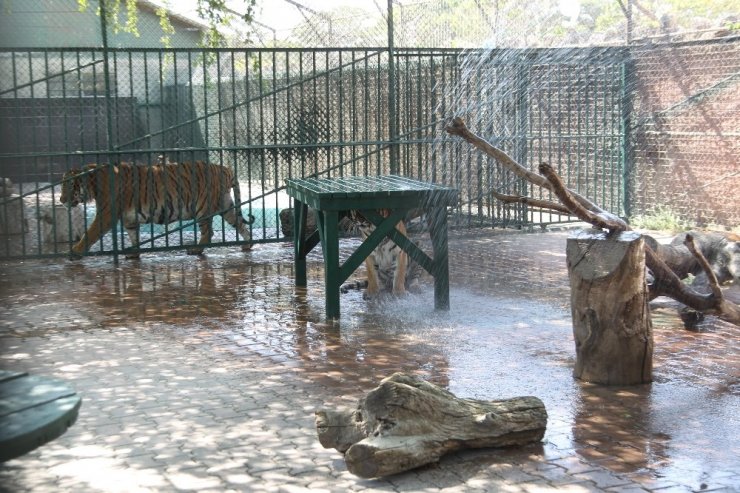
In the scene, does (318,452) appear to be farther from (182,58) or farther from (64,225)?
(182,58)

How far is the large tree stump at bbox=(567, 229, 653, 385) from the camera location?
6.21 m

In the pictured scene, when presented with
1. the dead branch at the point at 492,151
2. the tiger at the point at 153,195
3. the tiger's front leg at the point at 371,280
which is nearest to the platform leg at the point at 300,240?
the tiger's front leg at the point at 371,280

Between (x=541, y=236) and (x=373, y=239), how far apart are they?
5.45 m

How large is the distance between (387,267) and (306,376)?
A: 2.87 meters

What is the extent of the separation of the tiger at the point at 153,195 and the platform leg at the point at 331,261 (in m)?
3.89

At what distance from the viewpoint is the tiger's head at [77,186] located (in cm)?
1143

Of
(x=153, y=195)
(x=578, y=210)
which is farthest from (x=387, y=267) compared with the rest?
(x=153, y=195)

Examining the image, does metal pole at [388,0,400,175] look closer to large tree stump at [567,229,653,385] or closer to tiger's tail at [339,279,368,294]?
tiger's tail at [339,279,368,294]

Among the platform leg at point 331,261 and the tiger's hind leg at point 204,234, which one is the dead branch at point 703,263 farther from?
the tiger's hind leg at point 204,234

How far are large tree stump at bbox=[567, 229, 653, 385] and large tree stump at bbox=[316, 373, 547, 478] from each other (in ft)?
3.83

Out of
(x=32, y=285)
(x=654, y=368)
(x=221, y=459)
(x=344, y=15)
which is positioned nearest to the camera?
(x=221, y=459)

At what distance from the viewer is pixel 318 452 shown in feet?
17.0

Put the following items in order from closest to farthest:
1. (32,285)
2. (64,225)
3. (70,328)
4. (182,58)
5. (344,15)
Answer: (70,328) → (32,285) → (64,225) → (344,15) → (182,58)

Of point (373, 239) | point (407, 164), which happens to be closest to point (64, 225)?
point (407, 164)
